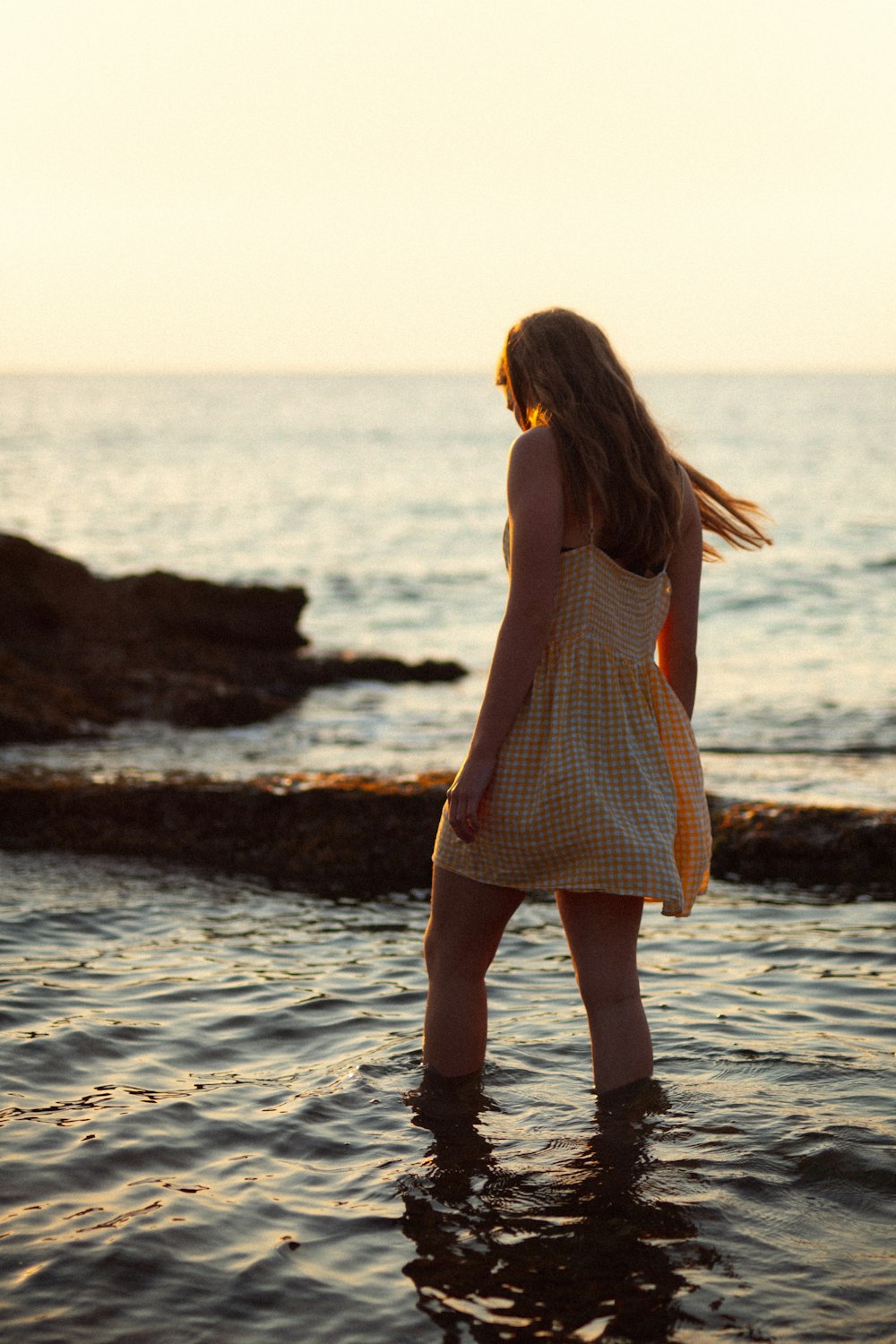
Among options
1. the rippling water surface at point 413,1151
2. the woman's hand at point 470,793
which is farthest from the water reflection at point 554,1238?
the woman's hand at point 470,793

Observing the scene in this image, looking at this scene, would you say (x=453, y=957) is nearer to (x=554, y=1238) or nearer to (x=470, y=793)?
(x=470, y=793)

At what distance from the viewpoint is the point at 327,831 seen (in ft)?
22.5

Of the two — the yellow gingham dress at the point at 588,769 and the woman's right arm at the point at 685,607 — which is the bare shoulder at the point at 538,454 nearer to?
the yellow gingham dress at the point at 588,769

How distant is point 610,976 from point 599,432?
1.36 meters

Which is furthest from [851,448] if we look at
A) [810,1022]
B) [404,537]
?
[810,1022]

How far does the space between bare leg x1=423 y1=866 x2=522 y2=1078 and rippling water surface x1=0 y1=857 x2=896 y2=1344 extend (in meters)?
0.22

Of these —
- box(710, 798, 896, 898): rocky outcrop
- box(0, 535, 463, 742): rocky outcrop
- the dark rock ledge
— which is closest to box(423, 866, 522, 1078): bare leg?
the dark rock ledge

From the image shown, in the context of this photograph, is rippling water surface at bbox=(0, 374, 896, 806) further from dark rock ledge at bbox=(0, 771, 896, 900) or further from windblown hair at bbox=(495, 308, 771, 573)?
dark rock ledge at bbox=(0, 771, 896, 900)

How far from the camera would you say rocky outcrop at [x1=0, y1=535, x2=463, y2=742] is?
10.7 meters

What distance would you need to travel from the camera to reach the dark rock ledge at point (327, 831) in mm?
6656

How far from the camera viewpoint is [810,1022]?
481 centimetres

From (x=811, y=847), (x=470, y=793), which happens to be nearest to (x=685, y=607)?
(x=470, y=793)

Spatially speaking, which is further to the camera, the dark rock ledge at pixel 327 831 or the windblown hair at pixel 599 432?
the dark rock ledge at pixel 327 831

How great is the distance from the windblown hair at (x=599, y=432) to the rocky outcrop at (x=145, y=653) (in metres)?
6.93
